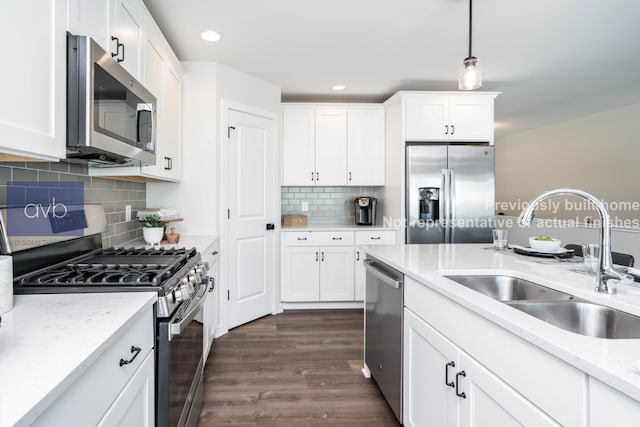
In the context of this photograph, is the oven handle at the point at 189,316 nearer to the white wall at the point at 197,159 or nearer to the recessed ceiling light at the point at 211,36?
the white wall at the point at 197,159

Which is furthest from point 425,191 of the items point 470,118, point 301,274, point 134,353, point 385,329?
point 134,353

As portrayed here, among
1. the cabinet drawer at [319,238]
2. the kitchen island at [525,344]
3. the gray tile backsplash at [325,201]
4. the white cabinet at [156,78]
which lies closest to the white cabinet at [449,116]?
the gray tile backsplash at [325,201]

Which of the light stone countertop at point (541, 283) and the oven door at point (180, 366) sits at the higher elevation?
the light stone countertop at point (541, 283)

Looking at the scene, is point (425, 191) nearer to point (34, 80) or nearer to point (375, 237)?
point (375, 237)

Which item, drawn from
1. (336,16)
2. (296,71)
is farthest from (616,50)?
(296,71)

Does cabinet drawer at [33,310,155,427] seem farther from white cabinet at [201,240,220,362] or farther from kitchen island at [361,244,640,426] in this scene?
white cabinet at [201,240,220,362]

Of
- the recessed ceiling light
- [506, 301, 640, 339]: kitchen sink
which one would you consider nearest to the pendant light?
[506, 301, 640, 339]: kitchen sink

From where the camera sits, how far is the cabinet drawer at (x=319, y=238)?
3717mm

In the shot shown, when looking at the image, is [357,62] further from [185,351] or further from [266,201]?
[185,351]

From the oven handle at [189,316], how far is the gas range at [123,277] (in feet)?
0.14

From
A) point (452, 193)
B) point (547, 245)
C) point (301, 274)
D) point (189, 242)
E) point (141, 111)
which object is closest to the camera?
point (141, 111)

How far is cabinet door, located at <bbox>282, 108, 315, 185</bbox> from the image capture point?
3.94m

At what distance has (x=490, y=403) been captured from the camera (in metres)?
1.05

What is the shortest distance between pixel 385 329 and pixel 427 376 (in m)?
0.50
